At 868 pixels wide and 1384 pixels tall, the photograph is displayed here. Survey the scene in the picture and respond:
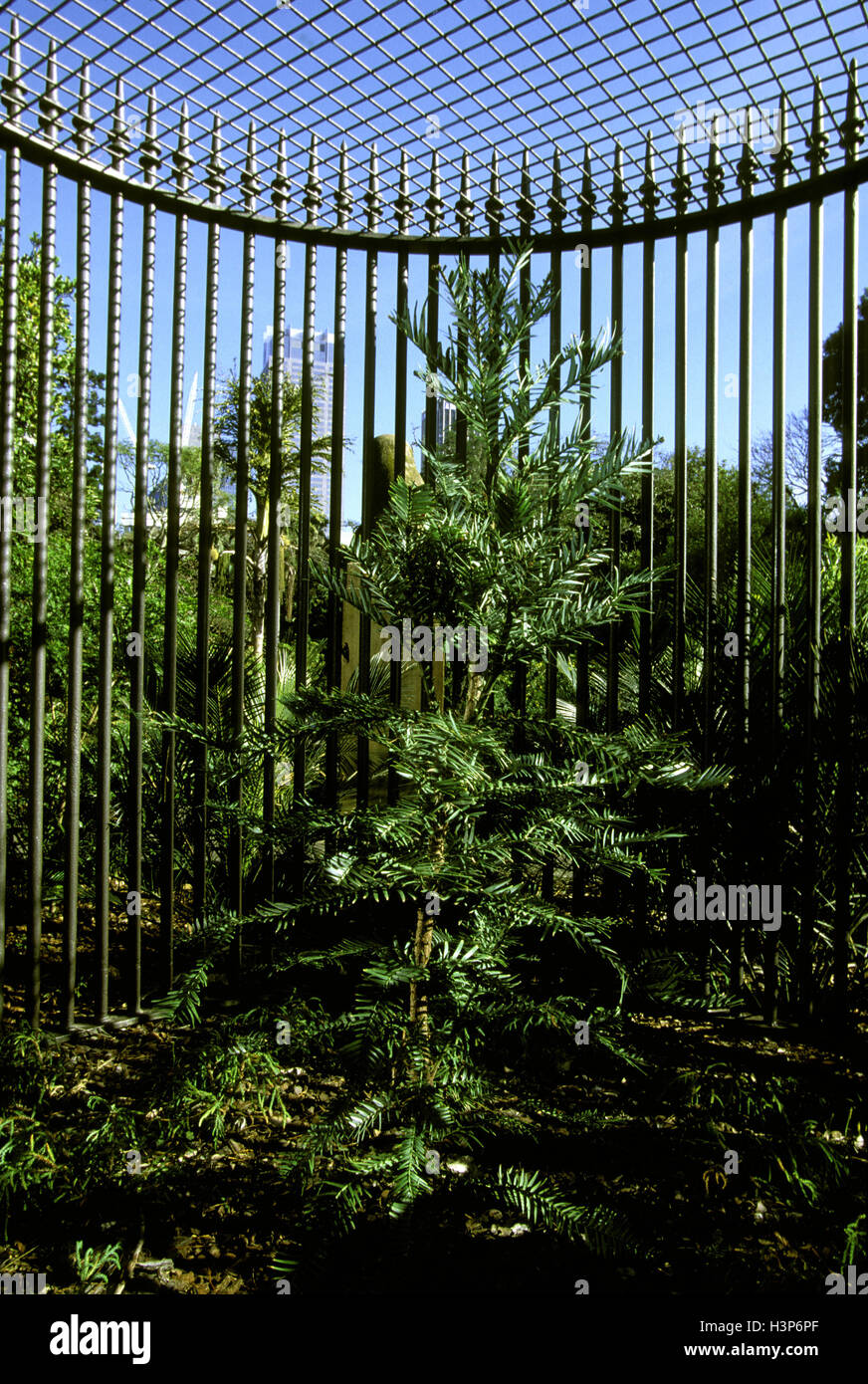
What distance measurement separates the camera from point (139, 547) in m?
3.19

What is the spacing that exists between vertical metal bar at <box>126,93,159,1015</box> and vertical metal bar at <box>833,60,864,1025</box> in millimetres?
2315

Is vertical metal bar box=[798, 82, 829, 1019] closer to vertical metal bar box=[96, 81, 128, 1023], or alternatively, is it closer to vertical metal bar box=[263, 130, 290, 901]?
vertical metal bar box=[263, 130, 290, 901]

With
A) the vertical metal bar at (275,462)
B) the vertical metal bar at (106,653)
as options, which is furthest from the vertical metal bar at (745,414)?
the vertical metal bar at (106,653)

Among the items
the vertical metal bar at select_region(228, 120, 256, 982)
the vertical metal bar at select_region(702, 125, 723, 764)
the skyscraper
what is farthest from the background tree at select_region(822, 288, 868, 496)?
the vertical metal bar at select_region(228, 120, 256, 982)

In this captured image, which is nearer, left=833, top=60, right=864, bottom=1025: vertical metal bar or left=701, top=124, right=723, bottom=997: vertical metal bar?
left=833, top=60, right=864, bottom=1025: vertical metal bar

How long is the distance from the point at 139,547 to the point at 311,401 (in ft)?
2.59

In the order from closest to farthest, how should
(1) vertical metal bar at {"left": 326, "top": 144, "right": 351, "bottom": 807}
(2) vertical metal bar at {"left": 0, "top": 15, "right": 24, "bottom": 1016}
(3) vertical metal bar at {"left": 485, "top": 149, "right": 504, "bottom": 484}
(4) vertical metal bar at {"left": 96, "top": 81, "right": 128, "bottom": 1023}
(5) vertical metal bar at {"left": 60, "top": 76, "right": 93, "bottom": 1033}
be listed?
(2) vertical metal bar at {"left": 0, "top": 15, "right": 24, "bottom": 1016} → (5) vertical metal bar at {"left": 60, "top": 76, "right": 93, "bottom": 1033} → (4) vertical metal bar at {"left": 96, "top": 81, "right": 128, "bottom": 1023} → (3) vertical metal bar at {"left": 485, "top": 149, "right": 504, "bottom": 484} → (1) vertical metal bar at {"left": 326, "top": 144, "right": 351, "bottom": 807}
